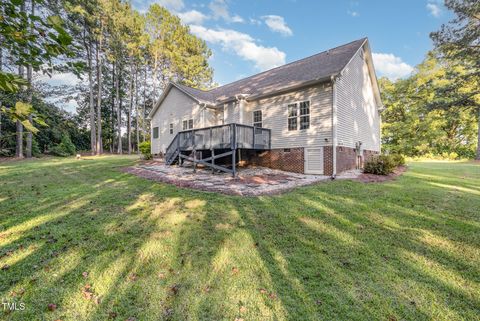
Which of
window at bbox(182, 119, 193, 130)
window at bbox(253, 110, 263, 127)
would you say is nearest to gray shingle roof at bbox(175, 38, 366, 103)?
window at bbox(253, 110, 263, 127)

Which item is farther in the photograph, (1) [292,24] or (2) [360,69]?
(1) [292,24]

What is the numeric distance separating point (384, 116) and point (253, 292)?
3554 centimetres

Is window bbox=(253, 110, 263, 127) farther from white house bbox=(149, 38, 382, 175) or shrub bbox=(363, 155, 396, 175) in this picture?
shrub bbox=(363, 155, 396, 175)

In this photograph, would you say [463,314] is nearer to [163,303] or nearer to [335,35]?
[163,303]

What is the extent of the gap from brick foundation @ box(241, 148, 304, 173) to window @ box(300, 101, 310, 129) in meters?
1.29

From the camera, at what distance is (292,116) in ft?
41.2

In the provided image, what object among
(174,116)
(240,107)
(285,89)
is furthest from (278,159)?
(174,116)

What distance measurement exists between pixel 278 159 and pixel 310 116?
2902mm

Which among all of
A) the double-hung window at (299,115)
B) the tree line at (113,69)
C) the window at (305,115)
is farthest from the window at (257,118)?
the tree line at (113,69)

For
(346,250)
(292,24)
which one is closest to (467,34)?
(292,24)

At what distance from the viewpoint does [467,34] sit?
50.3 ft

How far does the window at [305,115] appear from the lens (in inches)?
473

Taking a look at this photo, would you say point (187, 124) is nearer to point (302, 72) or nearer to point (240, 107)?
point (240, 107)

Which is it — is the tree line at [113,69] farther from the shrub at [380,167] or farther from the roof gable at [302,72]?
the shrub at [380,167]
